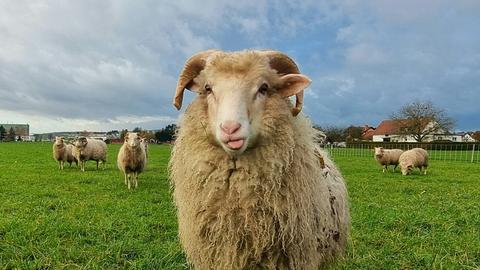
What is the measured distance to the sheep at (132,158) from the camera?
14461 millimetres

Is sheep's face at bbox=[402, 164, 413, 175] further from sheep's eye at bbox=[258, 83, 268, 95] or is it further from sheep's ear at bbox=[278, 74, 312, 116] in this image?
sheep's eye at bbox=[258, 83, 268, 95]

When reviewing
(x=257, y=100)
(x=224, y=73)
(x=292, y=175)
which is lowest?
(x=292, y=175)

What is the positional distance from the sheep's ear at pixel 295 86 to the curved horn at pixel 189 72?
72 cm

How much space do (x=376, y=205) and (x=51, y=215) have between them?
740 cm

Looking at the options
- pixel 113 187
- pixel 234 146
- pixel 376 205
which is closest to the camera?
pixel 234 146

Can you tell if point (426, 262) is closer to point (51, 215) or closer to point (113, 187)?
point (51, 215)

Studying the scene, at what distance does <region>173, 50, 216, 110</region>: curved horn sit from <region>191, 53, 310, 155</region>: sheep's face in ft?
0.49

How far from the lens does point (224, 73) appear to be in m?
3.55

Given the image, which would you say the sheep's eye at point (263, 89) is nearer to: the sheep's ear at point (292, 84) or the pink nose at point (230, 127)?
the sheep's ear at point (292, 84)

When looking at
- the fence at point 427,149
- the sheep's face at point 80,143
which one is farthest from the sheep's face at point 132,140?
the fence at point 427,149

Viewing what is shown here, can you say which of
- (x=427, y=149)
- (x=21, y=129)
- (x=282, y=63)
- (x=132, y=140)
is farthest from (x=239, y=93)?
(x=21, y=129)

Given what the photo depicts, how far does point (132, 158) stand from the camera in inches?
570

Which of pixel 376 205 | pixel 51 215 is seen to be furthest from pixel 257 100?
pixel 376 205

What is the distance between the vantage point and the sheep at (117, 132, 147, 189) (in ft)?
47.4
